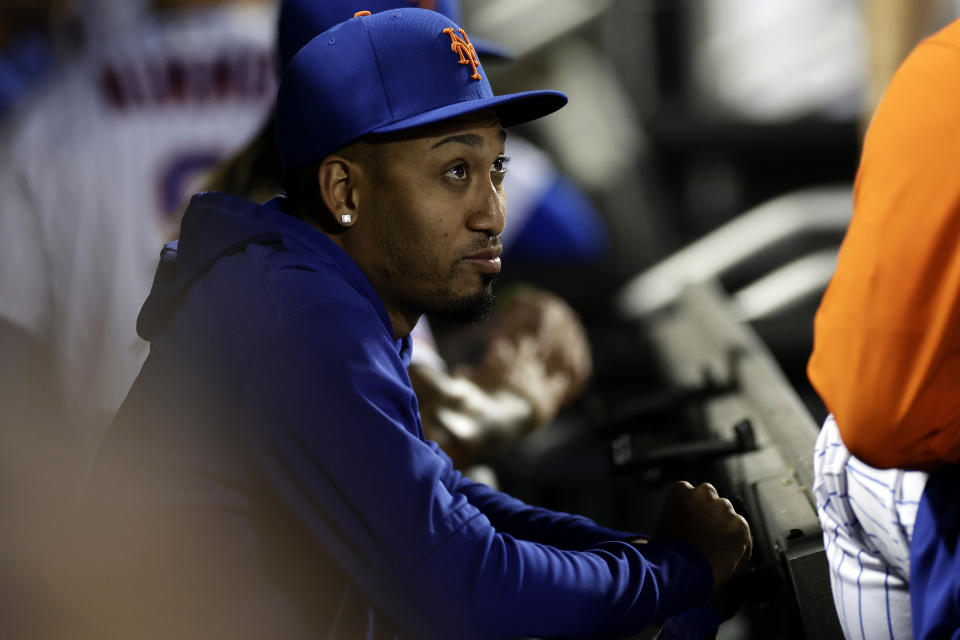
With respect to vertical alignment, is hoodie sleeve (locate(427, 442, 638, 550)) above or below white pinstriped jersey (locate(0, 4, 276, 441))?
below

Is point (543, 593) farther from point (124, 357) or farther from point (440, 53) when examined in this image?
point (124, 357)

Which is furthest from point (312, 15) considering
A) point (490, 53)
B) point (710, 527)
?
point (710, 527)

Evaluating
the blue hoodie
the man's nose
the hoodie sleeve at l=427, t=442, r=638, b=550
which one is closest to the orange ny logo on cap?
the man's nose

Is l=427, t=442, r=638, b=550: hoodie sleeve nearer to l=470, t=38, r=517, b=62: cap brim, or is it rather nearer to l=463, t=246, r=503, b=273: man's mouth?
l=463, t=246, r=503, b=273: man's mouth

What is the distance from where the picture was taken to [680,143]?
187 inches

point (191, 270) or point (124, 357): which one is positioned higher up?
point (191, 270)

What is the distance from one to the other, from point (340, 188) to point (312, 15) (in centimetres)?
55

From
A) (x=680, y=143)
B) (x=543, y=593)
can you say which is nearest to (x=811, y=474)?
(x=543, y=593)

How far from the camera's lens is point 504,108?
0.98m

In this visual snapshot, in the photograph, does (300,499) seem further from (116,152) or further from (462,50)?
(116,152)

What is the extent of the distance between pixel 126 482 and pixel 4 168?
4.12 ft

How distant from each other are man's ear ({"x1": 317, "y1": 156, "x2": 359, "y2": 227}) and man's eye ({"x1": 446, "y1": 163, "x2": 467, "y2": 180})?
0.29 ft

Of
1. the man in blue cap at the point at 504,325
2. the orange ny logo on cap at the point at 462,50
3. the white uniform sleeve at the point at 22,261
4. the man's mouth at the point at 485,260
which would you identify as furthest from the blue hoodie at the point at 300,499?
the man in blue cap at the point at 504,325

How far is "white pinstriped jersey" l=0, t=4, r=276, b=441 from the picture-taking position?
78.0 inches
